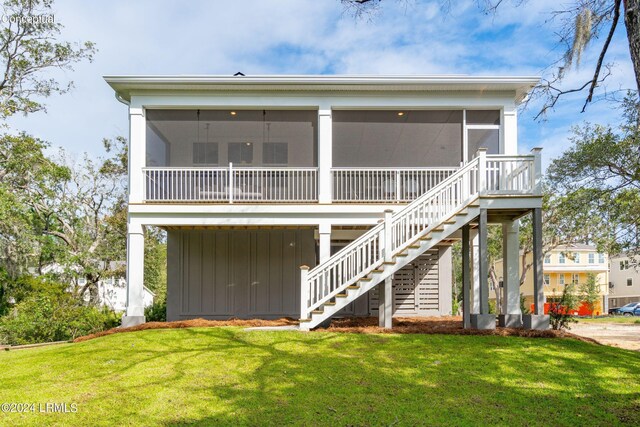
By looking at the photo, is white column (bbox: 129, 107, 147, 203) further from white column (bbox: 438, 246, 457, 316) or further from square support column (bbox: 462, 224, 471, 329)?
white column (bbox: 438, 246, 457, 316)

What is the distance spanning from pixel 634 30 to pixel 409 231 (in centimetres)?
527

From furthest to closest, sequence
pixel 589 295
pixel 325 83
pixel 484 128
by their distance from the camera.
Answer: pixel 589 295 < pixel 484 128 < pixel 325 83

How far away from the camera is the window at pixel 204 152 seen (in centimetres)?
1353

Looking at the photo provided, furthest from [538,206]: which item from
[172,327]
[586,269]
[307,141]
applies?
[586,269]

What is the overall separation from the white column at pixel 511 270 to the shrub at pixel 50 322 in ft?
32.9

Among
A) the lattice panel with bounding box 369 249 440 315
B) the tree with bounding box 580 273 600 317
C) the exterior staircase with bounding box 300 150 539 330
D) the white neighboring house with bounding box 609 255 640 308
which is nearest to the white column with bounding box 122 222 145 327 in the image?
the exterior staircase with bounding box 300 150 539 330

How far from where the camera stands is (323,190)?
10.6m

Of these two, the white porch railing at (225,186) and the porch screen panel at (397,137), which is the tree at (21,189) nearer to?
the white porch railing at (225,186)

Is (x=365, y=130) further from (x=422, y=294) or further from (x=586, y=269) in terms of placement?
(x=586, y=269)

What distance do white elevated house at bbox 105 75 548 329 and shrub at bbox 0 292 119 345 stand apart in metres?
2.08

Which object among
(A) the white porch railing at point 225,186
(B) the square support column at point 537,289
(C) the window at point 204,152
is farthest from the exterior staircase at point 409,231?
(C) the window at point 204,152

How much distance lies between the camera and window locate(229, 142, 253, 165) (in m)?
13.6

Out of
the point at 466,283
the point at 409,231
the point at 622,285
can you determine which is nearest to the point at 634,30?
the point at 409,231

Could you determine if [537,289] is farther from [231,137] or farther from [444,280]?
[231,137]
